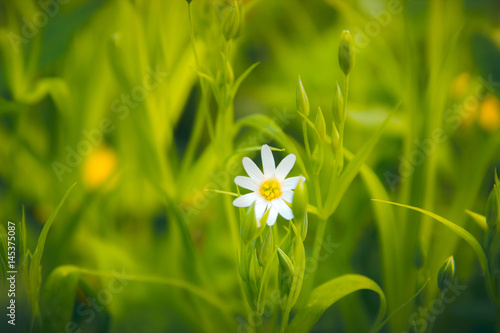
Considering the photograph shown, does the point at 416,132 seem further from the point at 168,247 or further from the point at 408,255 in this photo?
the point at 168,247

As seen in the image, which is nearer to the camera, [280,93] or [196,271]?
[196,271]

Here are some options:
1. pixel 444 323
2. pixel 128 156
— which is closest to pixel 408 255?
pixel 444 323

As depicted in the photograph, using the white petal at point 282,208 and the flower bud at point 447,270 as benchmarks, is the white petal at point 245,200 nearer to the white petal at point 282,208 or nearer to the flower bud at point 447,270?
the white petal at point 282,208

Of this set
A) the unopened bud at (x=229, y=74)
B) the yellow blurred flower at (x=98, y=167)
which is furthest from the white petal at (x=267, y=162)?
the yellow blurred flower at (x=98, y=167)

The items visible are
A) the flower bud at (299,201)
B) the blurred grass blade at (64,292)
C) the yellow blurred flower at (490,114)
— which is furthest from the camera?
the yellow blurred flower at (490,114)

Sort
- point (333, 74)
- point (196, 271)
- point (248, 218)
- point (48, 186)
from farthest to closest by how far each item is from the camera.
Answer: point (333, 74), point (48, 186), point (196, 271), point (248, 218)

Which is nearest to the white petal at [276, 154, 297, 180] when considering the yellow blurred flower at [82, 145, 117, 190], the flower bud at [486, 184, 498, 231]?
the flower bud at [486, 184, 498, 231]

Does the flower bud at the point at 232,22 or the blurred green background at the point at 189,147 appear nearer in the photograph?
the flower bud at the point at 232,22

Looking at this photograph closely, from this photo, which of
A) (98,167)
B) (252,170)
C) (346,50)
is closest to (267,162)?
(252,170)
